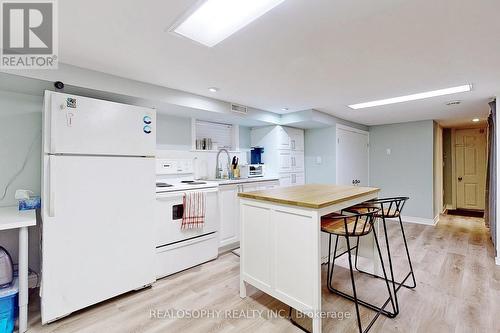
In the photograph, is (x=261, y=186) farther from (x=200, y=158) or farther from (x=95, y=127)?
(x=95, y=127)

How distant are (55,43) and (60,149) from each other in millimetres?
757

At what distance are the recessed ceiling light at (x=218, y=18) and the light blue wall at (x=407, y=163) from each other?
4.73 meters

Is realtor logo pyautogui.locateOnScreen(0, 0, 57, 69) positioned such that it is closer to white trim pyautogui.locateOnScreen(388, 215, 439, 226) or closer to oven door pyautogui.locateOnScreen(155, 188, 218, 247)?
oven door pyautogui.locateOnScreen(155, 188, 218, 247)

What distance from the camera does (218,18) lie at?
1484mm

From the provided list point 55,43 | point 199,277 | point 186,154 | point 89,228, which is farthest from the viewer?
point 186,154

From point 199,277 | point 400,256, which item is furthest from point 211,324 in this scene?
point 400,256

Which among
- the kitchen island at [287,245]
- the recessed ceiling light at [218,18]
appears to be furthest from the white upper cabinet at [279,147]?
the recessed ceiling light at [218,18]

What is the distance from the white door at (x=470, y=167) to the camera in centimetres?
550

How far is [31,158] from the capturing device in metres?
2.34

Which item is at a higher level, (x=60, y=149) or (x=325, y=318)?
(x=60, y=149)

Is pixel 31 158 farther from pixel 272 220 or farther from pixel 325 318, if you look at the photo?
pixel 325 318

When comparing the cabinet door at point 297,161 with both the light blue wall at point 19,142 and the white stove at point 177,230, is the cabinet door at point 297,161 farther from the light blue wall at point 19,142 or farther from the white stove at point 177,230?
the light blue wall at point 19,142

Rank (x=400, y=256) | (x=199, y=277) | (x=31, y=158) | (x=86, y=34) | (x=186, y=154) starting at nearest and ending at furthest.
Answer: (x=86, y=34)
(x=31, y=158)
(x=199, y=277)
(x=400, y=256)
(x=186, y=154)

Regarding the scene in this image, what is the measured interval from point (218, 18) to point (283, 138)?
119 inches
